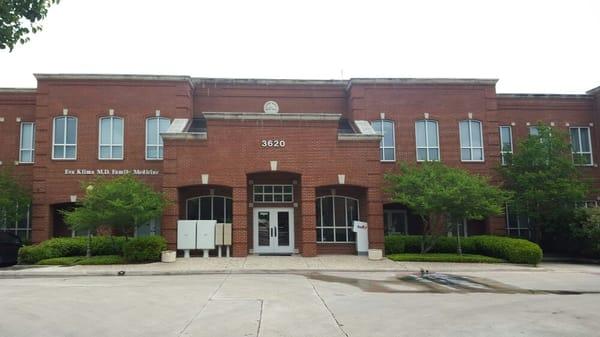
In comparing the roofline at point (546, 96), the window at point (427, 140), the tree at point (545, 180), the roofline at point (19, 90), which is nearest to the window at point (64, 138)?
the roofline at point (19, 90)

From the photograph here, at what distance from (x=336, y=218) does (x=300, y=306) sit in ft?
49.2

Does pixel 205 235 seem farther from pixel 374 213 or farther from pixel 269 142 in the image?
pixel 374 213

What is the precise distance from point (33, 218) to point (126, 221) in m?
7.08

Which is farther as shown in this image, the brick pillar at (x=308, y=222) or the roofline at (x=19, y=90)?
the roofline at (x=19, y=90)

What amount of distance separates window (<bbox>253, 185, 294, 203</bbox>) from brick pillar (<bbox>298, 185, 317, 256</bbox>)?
218 cm

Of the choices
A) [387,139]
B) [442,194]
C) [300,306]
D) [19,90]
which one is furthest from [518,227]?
[19,90]

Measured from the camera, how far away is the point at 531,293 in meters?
14.2

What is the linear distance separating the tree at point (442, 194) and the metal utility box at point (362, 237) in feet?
6.45

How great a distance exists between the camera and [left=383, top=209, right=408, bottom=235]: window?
28250mm

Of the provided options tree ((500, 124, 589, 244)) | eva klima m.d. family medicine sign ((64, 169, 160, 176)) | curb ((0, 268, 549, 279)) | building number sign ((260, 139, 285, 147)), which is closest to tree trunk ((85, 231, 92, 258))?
curb ((0, 268, 549, 279))

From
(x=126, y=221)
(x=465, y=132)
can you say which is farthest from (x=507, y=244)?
(x=126, y=221)

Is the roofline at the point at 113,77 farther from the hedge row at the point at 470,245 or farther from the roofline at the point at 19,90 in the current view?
the hedge row at the point at 470,245

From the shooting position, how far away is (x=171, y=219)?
76.1 feet

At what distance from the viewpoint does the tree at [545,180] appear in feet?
81.3
